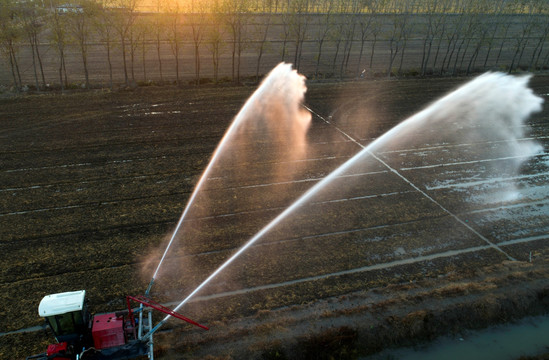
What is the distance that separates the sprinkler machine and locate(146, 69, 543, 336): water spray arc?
201 centimetres

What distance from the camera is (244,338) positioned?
1071 cm

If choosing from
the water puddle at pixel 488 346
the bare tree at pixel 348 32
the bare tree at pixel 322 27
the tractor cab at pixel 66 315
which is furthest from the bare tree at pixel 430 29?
the tractor cab at pixel 66 315

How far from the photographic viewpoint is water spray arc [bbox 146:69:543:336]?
51.0ft

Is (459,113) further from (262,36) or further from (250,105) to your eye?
(262,36)

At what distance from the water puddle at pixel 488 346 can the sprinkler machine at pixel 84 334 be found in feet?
19.8

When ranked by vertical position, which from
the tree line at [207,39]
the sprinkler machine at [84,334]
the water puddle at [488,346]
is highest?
the tree line at [207,39]

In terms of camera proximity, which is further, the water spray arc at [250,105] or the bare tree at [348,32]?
the bare tree at [348,32]

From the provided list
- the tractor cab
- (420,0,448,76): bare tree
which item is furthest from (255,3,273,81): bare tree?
the tractor cab

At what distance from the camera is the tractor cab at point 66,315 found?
8.64 metres

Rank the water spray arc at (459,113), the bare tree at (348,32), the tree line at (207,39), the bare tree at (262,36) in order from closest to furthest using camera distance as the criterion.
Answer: the water spray arc at (459,113), the tree line at (207,39), the bare tree at (262,36), the bare tree at (348,32)

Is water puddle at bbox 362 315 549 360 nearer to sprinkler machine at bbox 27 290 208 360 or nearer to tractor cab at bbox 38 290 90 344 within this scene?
sprinkler machine at bbox 27 290 208 360

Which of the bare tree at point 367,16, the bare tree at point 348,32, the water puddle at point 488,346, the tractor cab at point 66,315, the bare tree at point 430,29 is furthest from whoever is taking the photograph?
the bare tree at point 430,29

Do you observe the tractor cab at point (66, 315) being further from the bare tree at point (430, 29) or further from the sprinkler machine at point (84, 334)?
the bare tree at point (430, 29)

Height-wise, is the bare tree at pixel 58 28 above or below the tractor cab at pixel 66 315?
above
